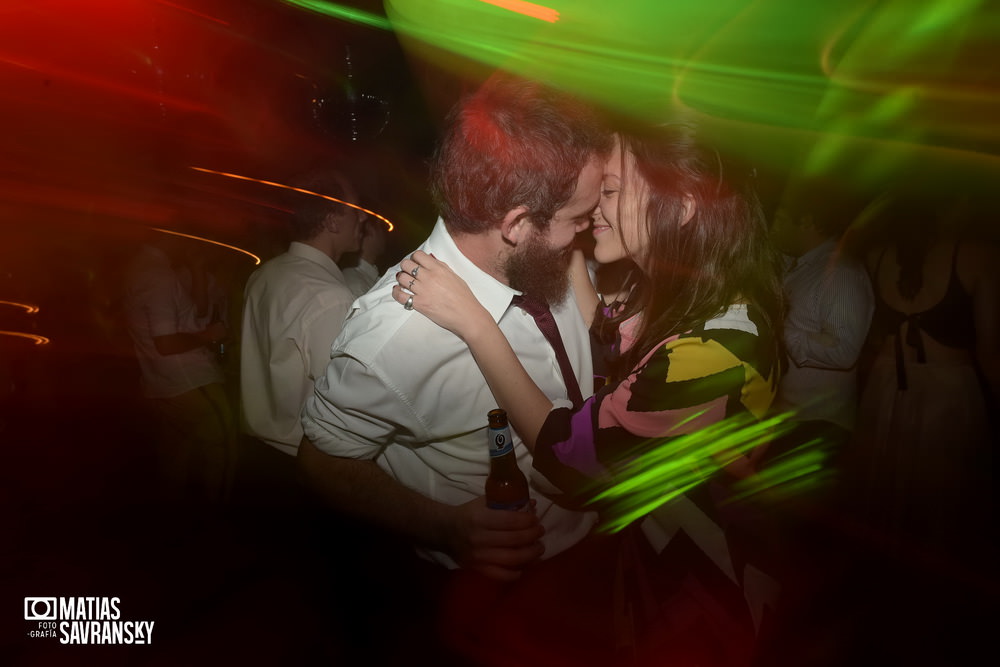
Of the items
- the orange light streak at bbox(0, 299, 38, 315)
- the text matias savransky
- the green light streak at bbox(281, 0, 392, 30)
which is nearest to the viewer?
the text matias savransky

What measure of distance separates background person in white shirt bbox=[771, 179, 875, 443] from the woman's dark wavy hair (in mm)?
1109

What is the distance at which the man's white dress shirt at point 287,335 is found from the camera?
2.16m

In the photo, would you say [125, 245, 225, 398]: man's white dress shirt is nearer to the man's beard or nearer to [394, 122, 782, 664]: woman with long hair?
[394, 122, 782, 664]: woman with long hair

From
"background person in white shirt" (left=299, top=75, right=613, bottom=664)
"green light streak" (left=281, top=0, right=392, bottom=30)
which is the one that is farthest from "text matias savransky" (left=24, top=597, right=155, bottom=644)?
"green light streak" (left=281, top=0, right=392, bottom=30)

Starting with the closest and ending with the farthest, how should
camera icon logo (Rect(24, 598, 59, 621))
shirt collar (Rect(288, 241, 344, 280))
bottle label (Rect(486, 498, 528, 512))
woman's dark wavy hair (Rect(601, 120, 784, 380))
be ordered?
1. bottle label (Rect(486, 498, 528, 512))
2. woman's dark wavy hair (Rect(601, 120, 784, 380))
3. shirt collar (Rect(288, 241, 344, 280))
4. camera icon logo (Rect(24, 598, 59, 621))

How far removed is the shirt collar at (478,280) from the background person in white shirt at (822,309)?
1622 mm

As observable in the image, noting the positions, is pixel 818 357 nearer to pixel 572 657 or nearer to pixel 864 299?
pixel 864 299

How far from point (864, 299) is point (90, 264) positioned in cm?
570

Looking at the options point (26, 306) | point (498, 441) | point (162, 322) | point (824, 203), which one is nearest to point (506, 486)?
point (498, 441)

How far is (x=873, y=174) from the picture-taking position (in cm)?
282

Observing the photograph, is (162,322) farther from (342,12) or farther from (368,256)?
(342,12)

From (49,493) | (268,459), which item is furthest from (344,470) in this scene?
(49,493)

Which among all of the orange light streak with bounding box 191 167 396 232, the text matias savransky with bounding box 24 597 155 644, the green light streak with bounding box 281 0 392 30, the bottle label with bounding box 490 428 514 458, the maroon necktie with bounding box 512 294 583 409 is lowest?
the text matias savransky with bounding box 24 597 155 644

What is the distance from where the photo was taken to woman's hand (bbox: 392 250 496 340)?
139 centimetres
